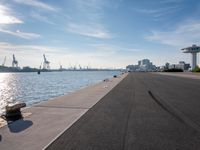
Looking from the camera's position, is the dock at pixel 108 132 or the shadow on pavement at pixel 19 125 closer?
the dock at pixel 108 132

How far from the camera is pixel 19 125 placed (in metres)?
8.87

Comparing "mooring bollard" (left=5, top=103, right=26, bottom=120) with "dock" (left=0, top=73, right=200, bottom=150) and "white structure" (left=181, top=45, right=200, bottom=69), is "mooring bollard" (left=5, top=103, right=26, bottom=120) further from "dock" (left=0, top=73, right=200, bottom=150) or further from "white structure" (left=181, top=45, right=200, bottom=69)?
"white structure" (left=181, top=45, right=200, bottom=69)

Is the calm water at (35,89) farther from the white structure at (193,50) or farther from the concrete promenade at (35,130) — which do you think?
the white structure at (193,50)

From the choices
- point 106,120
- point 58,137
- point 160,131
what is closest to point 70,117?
point 106,120

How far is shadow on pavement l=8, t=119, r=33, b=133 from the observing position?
8281 millimetres

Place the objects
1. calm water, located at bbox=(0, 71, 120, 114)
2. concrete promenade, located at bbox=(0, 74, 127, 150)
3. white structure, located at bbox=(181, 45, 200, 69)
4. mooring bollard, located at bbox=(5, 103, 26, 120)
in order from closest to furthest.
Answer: concrete promenade, located at bbox=(0, 74, 127, 150)
mooring bollard, located at bbox=(5, 103, 26, 120)
calm water, located at bbox=(0, 71, 120, 114)
white structure, located at bbox=(181, 45, 200, 69)

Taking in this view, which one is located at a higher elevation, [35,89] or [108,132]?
[108,132]

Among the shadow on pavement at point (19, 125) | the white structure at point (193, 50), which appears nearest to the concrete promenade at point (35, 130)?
the shadow on pavement at point (19, 125)

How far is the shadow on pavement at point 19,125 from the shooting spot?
8.28m

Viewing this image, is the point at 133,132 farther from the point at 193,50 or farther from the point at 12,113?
the point at 193,50

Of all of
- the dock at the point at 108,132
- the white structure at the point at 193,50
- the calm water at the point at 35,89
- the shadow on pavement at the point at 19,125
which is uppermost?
the white structure at the point at 193,50

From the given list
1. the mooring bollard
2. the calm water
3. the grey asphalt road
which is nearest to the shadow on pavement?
the mooring bollard

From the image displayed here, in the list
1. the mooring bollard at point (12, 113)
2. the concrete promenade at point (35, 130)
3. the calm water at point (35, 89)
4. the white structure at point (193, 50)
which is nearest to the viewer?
the concrete promenade at point (35, 130)

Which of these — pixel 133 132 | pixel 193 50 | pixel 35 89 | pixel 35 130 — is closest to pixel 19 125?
pixel 35 130
